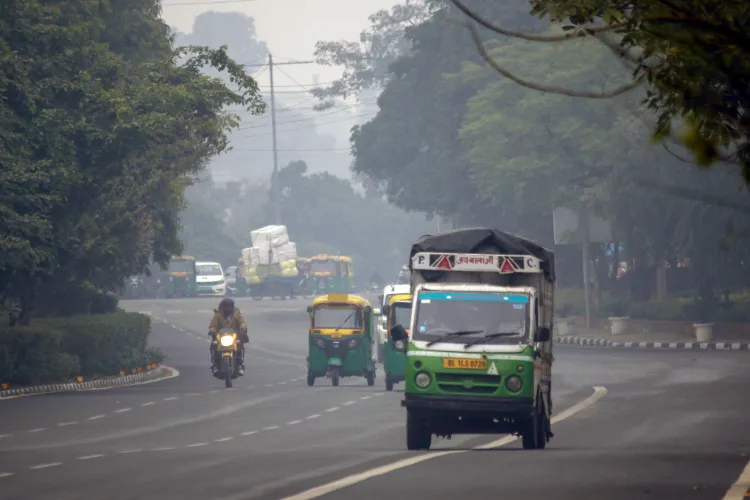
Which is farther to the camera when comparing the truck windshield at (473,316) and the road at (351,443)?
the truck windshield at (473,316)

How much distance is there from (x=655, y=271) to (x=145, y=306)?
2812cm

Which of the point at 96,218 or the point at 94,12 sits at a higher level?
the point at 94,12

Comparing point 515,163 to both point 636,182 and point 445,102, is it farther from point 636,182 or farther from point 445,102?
point 445,102

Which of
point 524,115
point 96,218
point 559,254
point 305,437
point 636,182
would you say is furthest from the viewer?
point 559,254

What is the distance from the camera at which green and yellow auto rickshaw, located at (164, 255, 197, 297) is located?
91125 mm

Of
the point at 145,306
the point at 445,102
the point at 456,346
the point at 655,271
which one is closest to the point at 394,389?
the point at 456,346

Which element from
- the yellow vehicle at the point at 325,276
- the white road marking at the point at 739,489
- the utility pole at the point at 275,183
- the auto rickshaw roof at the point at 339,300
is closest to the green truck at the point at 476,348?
the white road marking at the point at 739,489

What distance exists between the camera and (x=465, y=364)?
17938 mm

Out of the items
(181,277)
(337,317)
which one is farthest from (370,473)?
(181,277)

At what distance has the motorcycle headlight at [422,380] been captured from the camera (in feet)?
59.0

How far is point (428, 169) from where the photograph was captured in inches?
2931

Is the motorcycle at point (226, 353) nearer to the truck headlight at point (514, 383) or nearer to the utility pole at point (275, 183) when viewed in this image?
the truck headlight at point (514, 383)

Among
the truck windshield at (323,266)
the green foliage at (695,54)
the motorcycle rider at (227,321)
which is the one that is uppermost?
the truck windshield at (323,266)

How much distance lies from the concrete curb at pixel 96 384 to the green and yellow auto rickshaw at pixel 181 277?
162ft
